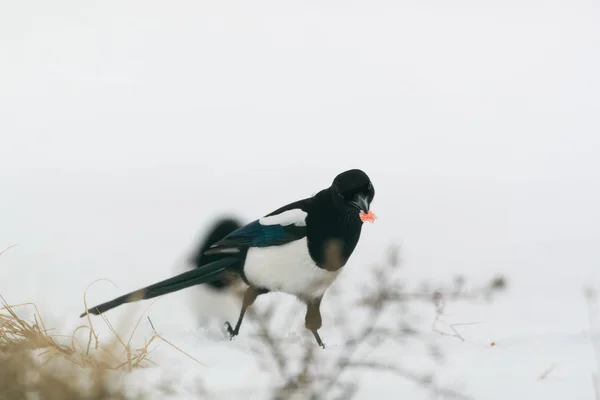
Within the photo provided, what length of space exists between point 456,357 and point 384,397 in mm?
701

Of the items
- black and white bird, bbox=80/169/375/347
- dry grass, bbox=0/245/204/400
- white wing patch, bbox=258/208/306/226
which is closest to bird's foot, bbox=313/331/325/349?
black and white bird, bbox=80/169/375/347

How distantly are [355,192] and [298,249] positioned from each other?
0.37 meters

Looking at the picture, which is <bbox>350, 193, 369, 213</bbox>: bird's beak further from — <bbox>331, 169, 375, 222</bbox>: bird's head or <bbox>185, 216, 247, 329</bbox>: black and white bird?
<bbox>185, 216, 247, 329</bbox>: black and white bird

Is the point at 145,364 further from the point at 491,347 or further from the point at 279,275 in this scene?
the point at 491,347

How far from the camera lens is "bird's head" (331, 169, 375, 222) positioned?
333 cm

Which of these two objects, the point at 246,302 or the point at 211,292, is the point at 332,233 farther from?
the point at 211,292

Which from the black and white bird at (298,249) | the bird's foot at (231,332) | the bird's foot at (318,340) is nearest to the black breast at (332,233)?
the black and white bird at (298,249)

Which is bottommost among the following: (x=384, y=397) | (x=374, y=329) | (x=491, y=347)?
(x=491, y=347)

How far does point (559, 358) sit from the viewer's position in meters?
Answer: 2.92

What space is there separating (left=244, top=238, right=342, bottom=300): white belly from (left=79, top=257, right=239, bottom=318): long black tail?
0.69ft

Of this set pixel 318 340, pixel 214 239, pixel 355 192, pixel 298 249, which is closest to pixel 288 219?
pixel 298 249

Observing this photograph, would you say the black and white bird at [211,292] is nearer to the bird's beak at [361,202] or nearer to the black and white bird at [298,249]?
the black and white bird at [298,249]

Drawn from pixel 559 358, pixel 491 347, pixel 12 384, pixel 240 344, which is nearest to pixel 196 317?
pixel 240 344

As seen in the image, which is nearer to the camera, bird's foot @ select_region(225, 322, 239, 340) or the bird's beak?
the bird's beak
